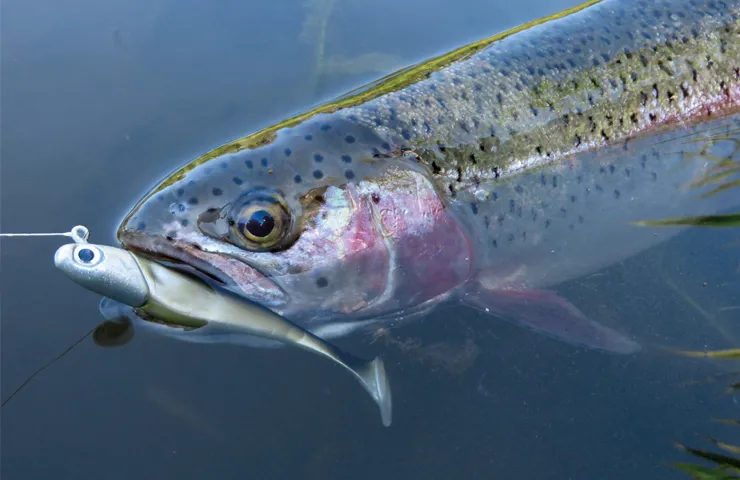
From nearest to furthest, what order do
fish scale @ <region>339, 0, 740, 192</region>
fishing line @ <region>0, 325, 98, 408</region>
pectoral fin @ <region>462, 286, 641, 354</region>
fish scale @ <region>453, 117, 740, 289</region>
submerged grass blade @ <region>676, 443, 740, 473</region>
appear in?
1. submerged grass blade @ <region>676, 443, 740, 473</region>
2. fishing line @ <region>0, 325, 98, 408</region>
3. pectoral fin @ <region>462, 286, 641, 354</region>
4. fish scale @ <region>339, 0, 740, 192</region>
5. fish scale @ <region>453, 117, 740, 289</region>

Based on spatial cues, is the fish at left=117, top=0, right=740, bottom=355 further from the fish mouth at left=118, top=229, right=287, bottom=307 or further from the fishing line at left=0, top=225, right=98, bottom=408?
the fishing line at left=0, top=225, right=98, bottom=408

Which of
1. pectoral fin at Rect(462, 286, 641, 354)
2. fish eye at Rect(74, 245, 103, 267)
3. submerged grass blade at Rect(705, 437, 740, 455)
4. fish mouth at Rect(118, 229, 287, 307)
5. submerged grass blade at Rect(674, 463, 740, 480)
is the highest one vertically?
fish eye at Rect(74, 245, 103, 267)

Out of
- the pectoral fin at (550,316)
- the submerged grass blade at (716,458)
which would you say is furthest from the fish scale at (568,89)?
the submerged grass blade at (716,458)

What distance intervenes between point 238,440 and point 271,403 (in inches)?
8.0

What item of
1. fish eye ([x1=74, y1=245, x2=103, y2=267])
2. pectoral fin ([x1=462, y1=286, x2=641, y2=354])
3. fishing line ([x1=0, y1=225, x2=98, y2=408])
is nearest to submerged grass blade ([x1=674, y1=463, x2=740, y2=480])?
pectoral fin ([x1=462, y1=286, x2=641, y2=354])

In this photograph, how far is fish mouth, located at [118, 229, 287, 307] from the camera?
2.72 m

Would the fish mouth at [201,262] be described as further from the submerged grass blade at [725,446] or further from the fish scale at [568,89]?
the submerged grass blade at [725,446]

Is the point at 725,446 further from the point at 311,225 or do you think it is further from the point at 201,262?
the point at 201,262

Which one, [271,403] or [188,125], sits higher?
[188,125]

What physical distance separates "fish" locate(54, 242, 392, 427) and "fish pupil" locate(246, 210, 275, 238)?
29 cm

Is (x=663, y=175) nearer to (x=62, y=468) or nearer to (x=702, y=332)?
(x=702, y=332)

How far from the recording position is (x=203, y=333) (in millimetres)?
2828

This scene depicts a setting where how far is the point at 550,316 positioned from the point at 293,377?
1.27 metres

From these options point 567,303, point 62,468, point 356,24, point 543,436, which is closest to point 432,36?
point 356,24
